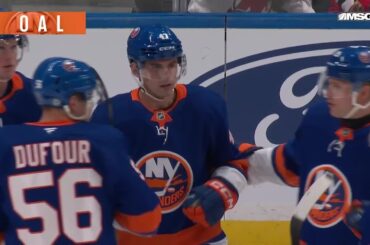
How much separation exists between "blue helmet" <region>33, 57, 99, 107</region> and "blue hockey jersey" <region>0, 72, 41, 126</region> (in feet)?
2.58

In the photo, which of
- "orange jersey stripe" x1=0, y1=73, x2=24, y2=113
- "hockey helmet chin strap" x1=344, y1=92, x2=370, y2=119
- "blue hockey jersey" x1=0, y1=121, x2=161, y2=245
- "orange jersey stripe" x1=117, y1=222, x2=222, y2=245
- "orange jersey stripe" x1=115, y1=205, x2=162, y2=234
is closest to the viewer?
"blue hockey jersey" x1=0, y1=121, x2=161, y2=245

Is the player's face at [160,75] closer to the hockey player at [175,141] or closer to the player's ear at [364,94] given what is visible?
the hockey player at [175,141]

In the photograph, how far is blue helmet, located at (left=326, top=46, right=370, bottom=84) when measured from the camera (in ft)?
7.68

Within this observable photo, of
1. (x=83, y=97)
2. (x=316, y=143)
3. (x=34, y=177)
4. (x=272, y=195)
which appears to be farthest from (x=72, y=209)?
(x=272, y=195)

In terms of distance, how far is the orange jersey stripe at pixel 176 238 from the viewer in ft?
8.68

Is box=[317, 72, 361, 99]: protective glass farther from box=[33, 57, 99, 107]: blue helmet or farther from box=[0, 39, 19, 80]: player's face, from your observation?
box=[0, 39, 19, 80]: player's face

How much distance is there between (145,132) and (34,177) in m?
0.63

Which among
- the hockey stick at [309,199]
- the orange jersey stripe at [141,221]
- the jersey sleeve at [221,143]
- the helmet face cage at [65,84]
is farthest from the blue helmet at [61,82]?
the hockey stick at [309,199]

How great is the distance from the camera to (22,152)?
80.4 inches

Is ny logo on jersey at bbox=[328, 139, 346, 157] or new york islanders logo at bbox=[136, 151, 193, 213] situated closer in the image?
ny logo on jersey at bbox=[328, 139, 346, 157]

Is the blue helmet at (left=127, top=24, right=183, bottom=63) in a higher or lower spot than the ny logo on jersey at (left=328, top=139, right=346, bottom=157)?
higher

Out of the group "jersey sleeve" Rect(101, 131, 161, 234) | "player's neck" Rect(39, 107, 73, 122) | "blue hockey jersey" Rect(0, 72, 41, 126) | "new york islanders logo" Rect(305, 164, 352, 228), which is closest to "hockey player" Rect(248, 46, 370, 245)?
A: "new york islanders logo" Rect(305, 164, 352, 228)

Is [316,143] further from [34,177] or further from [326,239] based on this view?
[34,177]

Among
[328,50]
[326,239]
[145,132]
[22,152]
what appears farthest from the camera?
[328,50]
